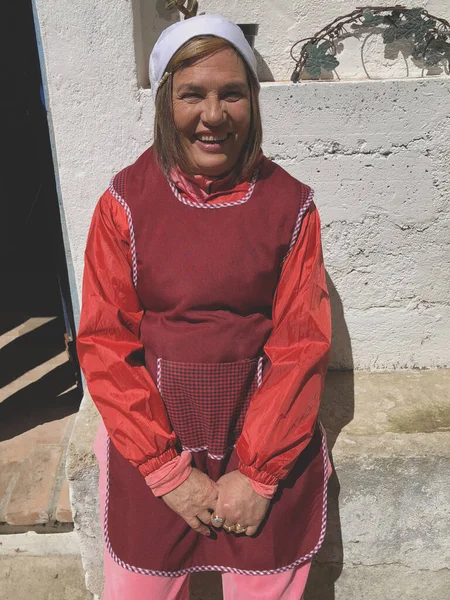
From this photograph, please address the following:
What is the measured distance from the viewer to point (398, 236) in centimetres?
209

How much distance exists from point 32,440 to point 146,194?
6.03 feet

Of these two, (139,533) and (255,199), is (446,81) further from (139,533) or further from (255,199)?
(139,533)

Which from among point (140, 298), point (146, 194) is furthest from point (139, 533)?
point (146, 194)

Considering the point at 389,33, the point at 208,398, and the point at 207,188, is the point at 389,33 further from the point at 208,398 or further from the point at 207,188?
the point at 208,398

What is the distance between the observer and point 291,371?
143 centimetres

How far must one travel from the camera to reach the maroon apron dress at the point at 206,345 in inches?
55.5

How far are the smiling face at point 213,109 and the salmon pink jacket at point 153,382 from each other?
7cm

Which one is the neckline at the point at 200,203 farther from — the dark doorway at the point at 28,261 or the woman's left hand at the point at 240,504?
the dark doorway at the point at 28,261

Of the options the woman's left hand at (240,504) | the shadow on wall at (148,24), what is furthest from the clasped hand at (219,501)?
the shadow on wall at (148,24)

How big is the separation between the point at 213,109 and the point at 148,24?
816 millimetres

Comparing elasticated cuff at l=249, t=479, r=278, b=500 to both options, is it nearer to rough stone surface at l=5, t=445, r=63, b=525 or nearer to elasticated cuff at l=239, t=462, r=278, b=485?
elasticated cuff at l=239, t=462, r=278, b=485

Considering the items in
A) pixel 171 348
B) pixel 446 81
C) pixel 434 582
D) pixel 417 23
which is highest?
pixel 417 23

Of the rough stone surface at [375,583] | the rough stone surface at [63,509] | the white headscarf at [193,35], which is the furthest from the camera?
the rough stone surface at [63,509]

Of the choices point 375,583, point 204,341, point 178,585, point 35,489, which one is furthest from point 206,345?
point 35,489
